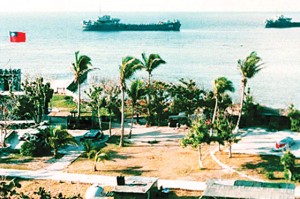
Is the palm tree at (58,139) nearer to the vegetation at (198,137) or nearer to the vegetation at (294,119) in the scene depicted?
the vegetation at (198,137)

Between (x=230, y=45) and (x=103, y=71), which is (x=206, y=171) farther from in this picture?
(x=230, y=45)

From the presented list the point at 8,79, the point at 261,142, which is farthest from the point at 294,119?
the point at 8,79

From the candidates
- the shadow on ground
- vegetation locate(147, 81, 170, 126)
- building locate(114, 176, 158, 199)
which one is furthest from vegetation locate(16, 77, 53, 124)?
building locate(114, 176, 158, 199)

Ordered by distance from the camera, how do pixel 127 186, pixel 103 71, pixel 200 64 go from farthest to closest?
pixel 200 64 < pixel 103 71 < pixel 127 186

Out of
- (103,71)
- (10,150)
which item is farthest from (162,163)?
(103,71)

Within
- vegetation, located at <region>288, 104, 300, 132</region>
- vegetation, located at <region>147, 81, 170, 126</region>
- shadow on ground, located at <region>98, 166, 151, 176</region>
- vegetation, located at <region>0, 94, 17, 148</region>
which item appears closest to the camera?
shadow on ground, located at <region>98, 166, 151, 176</region>

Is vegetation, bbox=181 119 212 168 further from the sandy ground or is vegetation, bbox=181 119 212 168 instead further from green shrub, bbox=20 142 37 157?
green shrub, bbox=20 142 37 157
